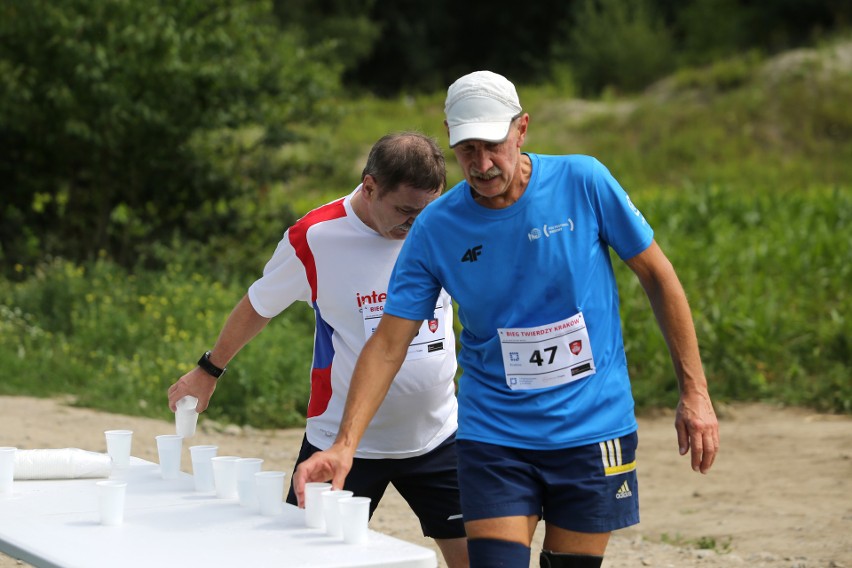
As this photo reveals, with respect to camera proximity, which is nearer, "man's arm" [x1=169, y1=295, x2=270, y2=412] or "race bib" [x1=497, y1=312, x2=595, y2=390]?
"race bib" [x1=497, y1=312, x2=595, y2=390]

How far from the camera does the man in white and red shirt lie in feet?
14.3

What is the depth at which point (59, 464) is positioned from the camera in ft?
13.0

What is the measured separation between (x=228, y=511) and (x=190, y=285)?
935 centimetres

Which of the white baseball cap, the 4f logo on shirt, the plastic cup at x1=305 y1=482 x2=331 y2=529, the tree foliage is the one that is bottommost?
the plastic cup at x1=305 y1=482 x2=331 y2=529

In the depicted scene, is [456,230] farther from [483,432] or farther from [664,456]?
[664,456]

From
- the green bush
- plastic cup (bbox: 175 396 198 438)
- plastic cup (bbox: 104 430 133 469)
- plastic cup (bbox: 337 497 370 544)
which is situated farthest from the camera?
the green bush

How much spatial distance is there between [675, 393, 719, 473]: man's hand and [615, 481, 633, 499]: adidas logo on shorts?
196mm

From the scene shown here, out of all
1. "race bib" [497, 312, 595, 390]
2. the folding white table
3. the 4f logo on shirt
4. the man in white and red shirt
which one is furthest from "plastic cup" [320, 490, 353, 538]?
the man in white and red shirt

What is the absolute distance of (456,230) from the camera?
147 inches

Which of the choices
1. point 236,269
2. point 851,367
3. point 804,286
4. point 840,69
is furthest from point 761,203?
point 840,69

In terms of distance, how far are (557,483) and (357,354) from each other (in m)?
0.97

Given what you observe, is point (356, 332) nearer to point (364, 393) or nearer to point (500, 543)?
point (364, 393)

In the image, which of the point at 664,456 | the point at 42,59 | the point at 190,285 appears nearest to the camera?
the point at 664,456

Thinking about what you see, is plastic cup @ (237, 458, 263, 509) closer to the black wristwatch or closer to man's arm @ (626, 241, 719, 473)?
the black wristwatch
